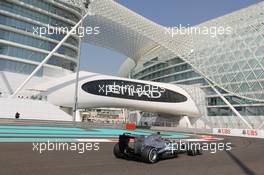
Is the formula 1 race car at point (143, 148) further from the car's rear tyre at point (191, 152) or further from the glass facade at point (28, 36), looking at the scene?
the glass facade at point (28, 36)

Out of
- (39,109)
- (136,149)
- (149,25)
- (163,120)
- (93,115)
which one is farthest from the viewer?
(93,115)

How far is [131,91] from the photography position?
56562 mm

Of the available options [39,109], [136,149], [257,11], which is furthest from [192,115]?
[136,149]

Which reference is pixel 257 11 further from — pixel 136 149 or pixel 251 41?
pixel 136 149

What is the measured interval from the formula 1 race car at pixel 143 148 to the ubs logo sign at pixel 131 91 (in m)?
41.5

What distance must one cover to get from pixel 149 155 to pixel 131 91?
45928mm

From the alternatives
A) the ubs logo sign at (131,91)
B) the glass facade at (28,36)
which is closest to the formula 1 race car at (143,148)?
the ubs logo sign at (131,91)

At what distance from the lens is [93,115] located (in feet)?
443

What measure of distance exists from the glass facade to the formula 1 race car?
47359 mm

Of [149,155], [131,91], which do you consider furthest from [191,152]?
[131,91]

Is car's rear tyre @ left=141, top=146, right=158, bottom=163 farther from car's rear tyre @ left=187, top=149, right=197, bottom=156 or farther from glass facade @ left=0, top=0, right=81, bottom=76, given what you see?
glass facade @ left=0, top=0, right=81, bottom=76

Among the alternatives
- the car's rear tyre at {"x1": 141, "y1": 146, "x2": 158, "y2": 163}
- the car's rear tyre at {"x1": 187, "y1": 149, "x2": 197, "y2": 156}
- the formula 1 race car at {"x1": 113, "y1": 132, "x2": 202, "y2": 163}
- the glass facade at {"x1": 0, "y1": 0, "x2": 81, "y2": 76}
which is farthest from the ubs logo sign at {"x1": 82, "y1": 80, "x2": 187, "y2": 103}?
the car's rear tyre at {"x1": 141, "y1": 146, "x2": 158, "y2": 163}

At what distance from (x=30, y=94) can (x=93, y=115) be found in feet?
268

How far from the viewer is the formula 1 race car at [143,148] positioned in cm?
1084
